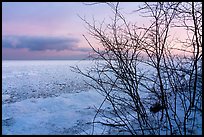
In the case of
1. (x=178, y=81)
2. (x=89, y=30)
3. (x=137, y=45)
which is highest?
(x=89, y=30)

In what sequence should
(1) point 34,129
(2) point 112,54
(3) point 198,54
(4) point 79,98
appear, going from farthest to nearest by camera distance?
1. (4) point 79,98
2. (1) point 34,129
3. (2) point 112,54
4. (3) point 198,54

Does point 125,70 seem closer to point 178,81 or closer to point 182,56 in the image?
point 178,81

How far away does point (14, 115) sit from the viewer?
26.6 ft

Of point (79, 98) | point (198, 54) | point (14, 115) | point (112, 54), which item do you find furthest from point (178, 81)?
point (79, 98)

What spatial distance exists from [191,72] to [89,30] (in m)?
1.24

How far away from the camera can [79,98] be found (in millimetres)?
10438

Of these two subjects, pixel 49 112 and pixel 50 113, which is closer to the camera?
pixel 50 113

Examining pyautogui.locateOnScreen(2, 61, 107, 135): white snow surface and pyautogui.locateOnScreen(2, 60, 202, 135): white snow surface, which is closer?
pyautogui.locateOnScreen(2, 60, 202, 135): white snow surface

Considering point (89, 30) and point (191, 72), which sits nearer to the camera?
point (191, 72)

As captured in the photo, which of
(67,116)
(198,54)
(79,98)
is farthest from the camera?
(79,98)

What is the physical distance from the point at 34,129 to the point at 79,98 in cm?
371

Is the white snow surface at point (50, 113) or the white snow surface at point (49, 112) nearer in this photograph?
the white snow surface at point (50, 113)

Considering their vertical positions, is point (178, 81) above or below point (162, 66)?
below

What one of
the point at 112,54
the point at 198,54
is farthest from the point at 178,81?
the point at 112,54
